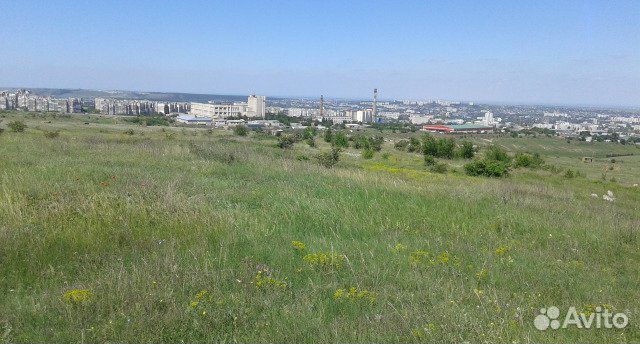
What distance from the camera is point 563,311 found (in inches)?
156

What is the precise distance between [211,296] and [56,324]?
3.61 ft

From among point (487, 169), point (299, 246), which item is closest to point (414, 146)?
point (487, 169)

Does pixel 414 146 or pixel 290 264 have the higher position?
pixel 290 264

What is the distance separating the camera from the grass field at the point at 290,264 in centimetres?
345

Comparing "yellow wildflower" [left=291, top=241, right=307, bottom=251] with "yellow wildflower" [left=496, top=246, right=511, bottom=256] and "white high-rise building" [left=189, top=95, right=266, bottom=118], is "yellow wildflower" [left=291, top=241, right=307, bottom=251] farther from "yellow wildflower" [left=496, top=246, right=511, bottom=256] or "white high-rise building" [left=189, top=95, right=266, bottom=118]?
"white high-rise building" [left=189, top=95, right=266, bottom=118]

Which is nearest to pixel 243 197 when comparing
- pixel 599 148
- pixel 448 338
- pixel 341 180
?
pixel 341 180

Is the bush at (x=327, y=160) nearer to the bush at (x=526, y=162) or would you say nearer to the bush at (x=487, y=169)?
the bush at (x=487, y=169)

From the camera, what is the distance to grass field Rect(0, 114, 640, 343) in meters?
3.45

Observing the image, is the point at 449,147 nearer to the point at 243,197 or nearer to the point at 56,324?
the point at 243,197

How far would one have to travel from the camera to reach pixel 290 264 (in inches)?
187

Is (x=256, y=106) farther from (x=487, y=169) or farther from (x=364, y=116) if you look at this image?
(x=487, y=169)

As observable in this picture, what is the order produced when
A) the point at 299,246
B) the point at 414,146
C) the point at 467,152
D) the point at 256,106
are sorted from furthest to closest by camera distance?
the point at 256,106 → the point at 414,146 → the point at 467,152 → the point at 299,246

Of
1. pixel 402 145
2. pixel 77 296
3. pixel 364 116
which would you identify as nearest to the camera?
pixel 77 296

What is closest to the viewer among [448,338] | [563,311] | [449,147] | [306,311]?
[448,338]
